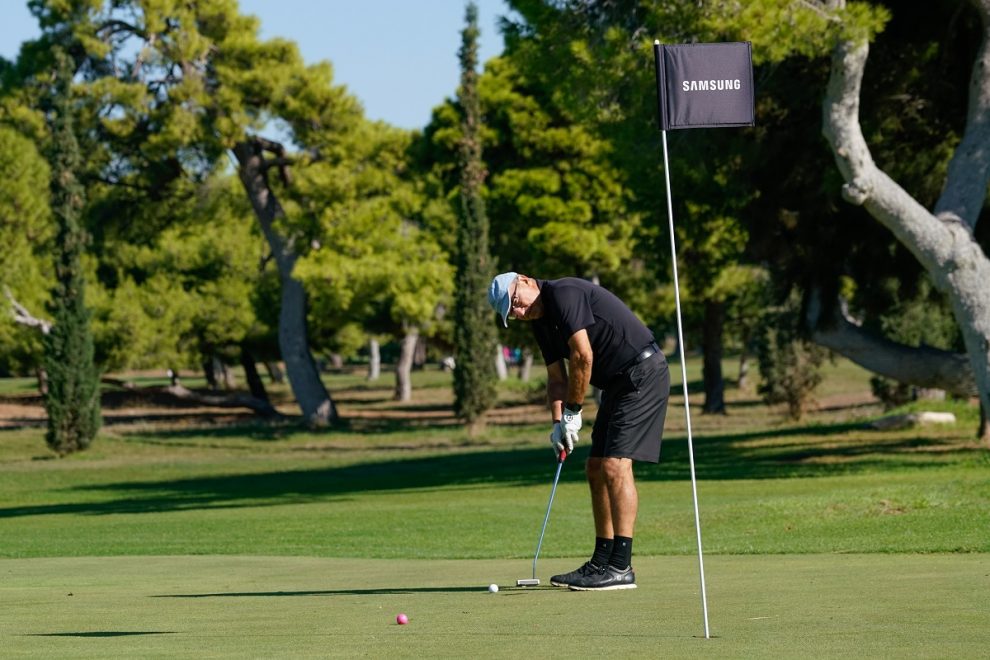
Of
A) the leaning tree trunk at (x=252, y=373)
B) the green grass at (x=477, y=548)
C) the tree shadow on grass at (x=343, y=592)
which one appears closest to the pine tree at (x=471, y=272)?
the green grass at (x=477, y=548)

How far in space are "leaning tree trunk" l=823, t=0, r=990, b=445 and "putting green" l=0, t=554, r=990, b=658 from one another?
1130 cm

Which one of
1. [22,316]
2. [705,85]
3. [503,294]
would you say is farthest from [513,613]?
[22,316]

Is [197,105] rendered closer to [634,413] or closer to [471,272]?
[471,272]

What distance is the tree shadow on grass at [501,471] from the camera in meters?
26.7

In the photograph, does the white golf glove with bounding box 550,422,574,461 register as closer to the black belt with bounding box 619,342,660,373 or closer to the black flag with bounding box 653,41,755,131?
the black belt with bounding box 619,342,660,373

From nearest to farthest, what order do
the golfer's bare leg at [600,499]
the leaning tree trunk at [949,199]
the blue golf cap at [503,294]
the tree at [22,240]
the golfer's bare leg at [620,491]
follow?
the blue golf cap at [503,294], the golfer's bare leg at [620,491], the golfer's bare leg at [600,499], the leaning tree trunk at [949,199], the tree at [22,240]

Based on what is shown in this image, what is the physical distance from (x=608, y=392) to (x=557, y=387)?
1.55 ft

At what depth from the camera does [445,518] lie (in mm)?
20922

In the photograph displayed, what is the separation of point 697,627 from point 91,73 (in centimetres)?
4540

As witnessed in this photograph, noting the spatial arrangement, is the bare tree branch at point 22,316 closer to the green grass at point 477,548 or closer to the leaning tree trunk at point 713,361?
the green grass at point 477,548

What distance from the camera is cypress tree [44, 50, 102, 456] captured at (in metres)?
40.7

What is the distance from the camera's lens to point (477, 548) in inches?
642

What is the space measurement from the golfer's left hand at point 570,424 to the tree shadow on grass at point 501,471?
654 inches

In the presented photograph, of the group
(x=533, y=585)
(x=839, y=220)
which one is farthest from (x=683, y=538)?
(x=839, y=220)
